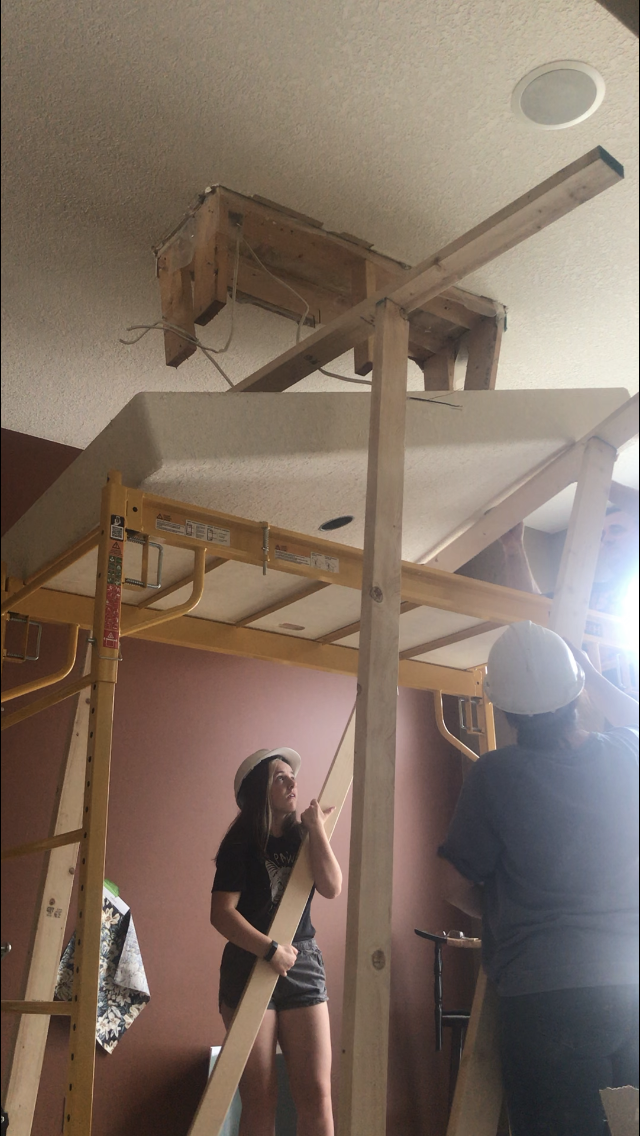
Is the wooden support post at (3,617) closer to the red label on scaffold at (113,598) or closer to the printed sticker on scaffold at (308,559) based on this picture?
the red label on scaffold at (113,598)

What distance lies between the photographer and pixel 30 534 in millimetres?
2596

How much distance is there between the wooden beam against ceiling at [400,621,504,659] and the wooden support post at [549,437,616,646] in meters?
1.20

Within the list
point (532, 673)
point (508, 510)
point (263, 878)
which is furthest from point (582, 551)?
point (263, 878)

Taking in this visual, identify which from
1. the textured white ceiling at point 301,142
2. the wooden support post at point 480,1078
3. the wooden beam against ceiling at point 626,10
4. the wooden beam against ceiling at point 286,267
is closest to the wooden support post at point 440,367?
the wooden beam against ceiling at point 286,267

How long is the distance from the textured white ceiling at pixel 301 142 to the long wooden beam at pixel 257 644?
3.39ft

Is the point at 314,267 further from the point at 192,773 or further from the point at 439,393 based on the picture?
the point at 192,773

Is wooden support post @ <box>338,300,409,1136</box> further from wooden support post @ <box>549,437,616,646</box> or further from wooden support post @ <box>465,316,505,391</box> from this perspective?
wooden support post @ <box>465,316,505,391</box>

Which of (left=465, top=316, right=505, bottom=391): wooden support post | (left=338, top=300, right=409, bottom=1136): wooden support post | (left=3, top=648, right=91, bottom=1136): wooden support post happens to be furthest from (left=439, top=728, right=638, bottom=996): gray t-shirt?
(left=465, top=316, right=505, bottom=391): wooden support post

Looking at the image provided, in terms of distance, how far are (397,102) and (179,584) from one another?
144 cm

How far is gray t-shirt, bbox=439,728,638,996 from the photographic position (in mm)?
851

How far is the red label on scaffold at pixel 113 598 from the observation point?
1932 mm

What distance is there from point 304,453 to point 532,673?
100cm

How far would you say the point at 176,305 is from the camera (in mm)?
2568

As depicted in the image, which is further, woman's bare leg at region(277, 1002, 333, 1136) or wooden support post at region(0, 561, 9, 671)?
wooden support post at region(0, 561, 9, 671)
